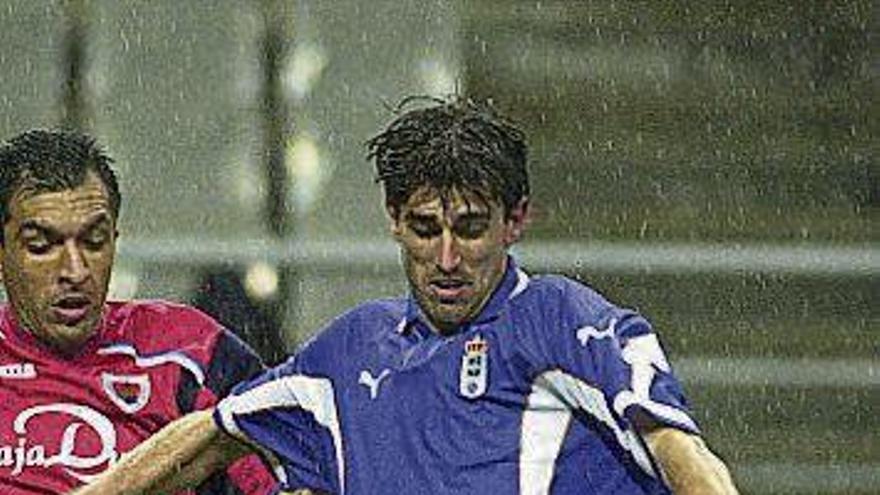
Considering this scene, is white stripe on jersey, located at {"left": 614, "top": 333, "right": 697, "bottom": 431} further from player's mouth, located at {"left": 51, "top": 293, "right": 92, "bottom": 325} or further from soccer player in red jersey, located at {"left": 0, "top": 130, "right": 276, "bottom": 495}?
player's mouth, located at {"left": 51, "top": 293, "right": 92, "bottom": 325}

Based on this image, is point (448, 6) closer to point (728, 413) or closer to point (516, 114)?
point (516, 114)

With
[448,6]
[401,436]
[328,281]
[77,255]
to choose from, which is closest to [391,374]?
[401,436]

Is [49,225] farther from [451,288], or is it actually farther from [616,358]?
[616,358]

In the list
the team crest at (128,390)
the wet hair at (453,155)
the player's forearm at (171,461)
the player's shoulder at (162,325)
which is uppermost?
the wet hair at (453,155)

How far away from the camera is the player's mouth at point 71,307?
478 centimetres

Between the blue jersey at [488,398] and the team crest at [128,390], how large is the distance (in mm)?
480

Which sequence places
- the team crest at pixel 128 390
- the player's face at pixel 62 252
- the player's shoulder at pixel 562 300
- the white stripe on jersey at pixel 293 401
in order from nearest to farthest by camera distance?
the player's shoulder at pixel 562 300 < the white stripe on jersey at pixel 293 401 < the player's face at pixel 62 252 < the team crest at pixel 128 390

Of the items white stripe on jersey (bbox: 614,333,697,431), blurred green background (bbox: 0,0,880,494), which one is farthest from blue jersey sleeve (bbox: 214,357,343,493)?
blurred green background (bbox: 0,0,880,494)

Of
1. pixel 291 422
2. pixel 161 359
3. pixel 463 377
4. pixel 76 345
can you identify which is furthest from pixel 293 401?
pixel 76 345

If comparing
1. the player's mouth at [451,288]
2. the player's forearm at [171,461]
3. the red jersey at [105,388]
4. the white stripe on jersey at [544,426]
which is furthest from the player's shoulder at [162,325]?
the white stripe on jersey at [544,426]

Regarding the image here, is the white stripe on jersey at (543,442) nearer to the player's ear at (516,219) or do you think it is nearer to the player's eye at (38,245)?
the player's ear at (516,219)

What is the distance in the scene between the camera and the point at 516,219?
427 cm

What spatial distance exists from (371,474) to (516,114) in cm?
375

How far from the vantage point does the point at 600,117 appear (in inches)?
314
